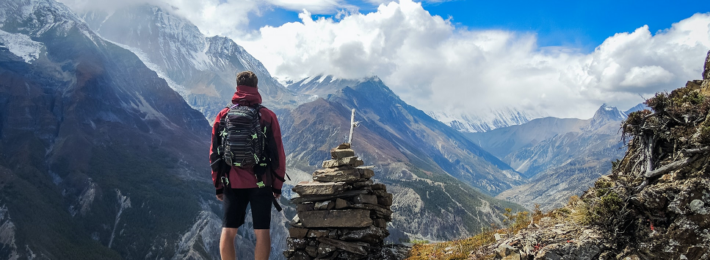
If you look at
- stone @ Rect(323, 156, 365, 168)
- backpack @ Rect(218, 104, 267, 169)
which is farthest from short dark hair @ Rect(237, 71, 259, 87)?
stone @ Rect(323, 156, 365, 168)

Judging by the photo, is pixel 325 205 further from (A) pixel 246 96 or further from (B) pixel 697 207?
(B) pixel 697 207

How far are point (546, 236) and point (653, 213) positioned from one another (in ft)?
6.95

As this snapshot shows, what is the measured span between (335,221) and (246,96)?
548 cm

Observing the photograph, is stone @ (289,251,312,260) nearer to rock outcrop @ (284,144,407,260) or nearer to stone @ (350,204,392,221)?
rock outcrop @ (284,144,407,260)

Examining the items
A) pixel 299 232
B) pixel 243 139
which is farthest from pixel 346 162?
pixel 243 139

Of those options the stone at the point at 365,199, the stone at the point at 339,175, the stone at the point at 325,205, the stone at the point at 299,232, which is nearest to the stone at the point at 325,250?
the stone at the point at 299,232

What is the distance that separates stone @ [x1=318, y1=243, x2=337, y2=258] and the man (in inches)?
→ 132

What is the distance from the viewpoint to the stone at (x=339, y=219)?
42.9 feet

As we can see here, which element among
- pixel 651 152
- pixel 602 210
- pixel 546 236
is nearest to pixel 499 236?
pixel 546 236

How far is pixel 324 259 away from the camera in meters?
12.8

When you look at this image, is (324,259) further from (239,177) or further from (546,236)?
(546,236)

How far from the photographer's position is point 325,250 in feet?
41.8

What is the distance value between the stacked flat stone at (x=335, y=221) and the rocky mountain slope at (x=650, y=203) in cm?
467

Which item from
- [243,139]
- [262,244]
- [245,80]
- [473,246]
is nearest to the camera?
[243,139]
